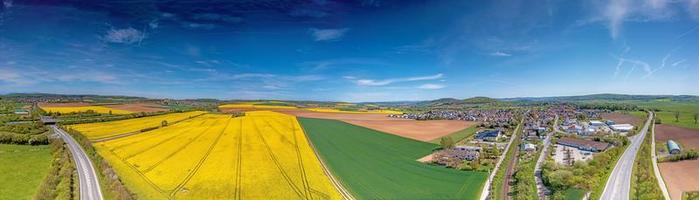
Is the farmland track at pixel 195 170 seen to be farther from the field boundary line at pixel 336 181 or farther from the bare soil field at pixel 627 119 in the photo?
the bare soil field at pixel 627 119

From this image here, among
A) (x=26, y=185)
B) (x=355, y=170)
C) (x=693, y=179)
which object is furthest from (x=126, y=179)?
(x=693, y=179)

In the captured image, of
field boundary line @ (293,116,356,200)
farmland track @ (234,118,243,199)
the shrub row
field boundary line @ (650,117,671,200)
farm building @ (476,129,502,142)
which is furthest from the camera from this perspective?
farm building @ (476,129,502,142)

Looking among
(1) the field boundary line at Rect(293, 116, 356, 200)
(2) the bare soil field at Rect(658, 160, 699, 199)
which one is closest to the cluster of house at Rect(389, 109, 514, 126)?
(2) the bare soil field at Rect(658, 160, 699, 199)

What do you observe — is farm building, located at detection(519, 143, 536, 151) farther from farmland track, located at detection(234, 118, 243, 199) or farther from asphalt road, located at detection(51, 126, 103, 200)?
asphalt road, located at detection(51, 126, 103, 200)

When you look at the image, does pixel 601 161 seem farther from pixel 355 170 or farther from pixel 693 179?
pixel 355 170

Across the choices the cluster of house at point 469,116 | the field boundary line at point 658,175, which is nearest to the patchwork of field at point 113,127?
the cluster of house at point 469,116

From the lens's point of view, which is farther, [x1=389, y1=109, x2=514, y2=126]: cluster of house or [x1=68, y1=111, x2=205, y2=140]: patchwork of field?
[x1=389, y1=109, x2=514, y2=126]: cluster of house

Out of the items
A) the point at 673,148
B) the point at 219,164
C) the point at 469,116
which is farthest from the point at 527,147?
the point at 469,116
